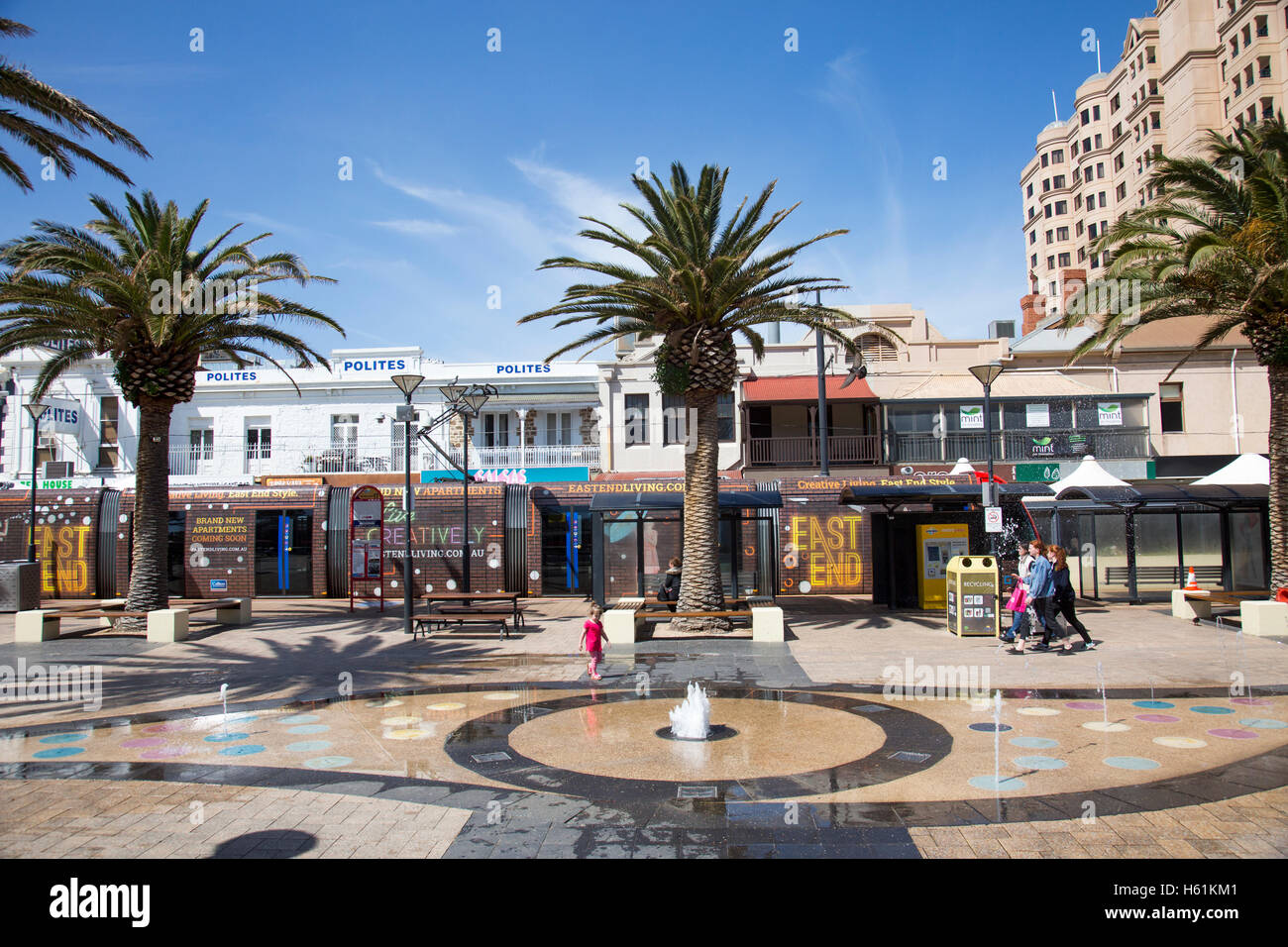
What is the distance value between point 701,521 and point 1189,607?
33.4 feet

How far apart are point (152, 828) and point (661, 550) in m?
16.3

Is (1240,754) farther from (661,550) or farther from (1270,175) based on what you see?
(661,550)

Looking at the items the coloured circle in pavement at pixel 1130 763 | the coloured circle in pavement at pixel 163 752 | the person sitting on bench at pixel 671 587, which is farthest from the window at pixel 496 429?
the coloured circle in pavement at pixel 1130 763

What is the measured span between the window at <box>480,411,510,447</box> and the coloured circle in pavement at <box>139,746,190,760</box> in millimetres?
26576

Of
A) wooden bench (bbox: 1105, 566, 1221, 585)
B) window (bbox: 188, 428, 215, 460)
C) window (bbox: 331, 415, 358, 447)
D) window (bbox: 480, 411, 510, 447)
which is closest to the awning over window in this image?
wooden bench (bbox: 1105, 566, 1221, 585)

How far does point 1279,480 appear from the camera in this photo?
16516 mm

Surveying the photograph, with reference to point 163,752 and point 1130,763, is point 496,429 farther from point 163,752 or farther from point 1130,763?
point 1130,763

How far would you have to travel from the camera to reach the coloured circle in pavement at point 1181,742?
7726mm

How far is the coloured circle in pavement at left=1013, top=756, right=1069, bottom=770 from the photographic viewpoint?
23.3 ft

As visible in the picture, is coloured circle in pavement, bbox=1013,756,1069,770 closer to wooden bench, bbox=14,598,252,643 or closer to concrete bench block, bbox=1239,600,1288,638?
concrete bench block, bbox=1239,600,1288,638

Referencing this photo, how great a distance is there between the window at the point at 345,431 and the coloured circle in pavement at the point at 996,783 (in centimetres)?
3107

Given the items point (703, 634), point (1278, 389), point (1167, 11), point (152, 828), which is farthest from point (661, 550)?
point (1167, 11)

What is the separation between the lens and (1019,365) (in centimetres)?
3456

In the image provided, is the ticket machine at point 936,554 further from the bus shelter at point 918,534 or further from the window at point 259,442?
the window at point 259,442
